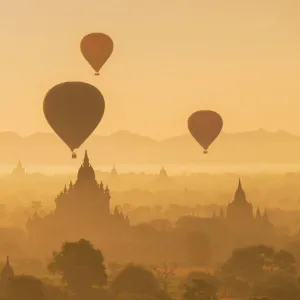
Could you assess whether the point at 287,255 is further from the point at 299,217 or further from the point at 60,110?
the point at 299,217

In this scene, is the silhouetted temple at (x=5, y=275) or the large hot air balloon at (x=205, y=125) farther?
the large hot air balloon at (x=205, y=125)

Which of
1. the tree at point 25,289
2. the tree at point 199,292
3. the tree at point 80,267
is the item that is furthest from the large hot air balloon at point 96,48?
the tree at point 199,292

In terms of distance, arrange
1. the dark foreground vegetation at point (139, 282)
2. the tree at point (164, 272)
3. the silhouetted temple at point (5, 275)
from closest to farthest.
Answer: the dark foreground vegetation at point (139, 282)
the silhouetted temple at point (5, 275)
the tree at point (164, 272)

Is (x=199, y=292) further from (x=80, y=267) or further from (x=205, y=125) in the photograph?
(x=205, y=125)

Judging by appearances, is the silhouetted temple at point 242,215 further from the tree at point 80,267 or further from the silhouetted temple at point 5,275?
the tree at point 80,267

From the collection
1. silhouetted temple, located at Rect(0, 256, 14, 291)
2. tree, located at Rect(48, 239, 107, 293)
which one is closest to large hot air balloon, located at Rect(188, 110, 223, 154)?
tree, located at Rect(48, 239, 107, 293)

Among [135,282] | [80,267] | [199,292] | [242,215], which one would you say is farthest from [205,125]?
[242,215]
